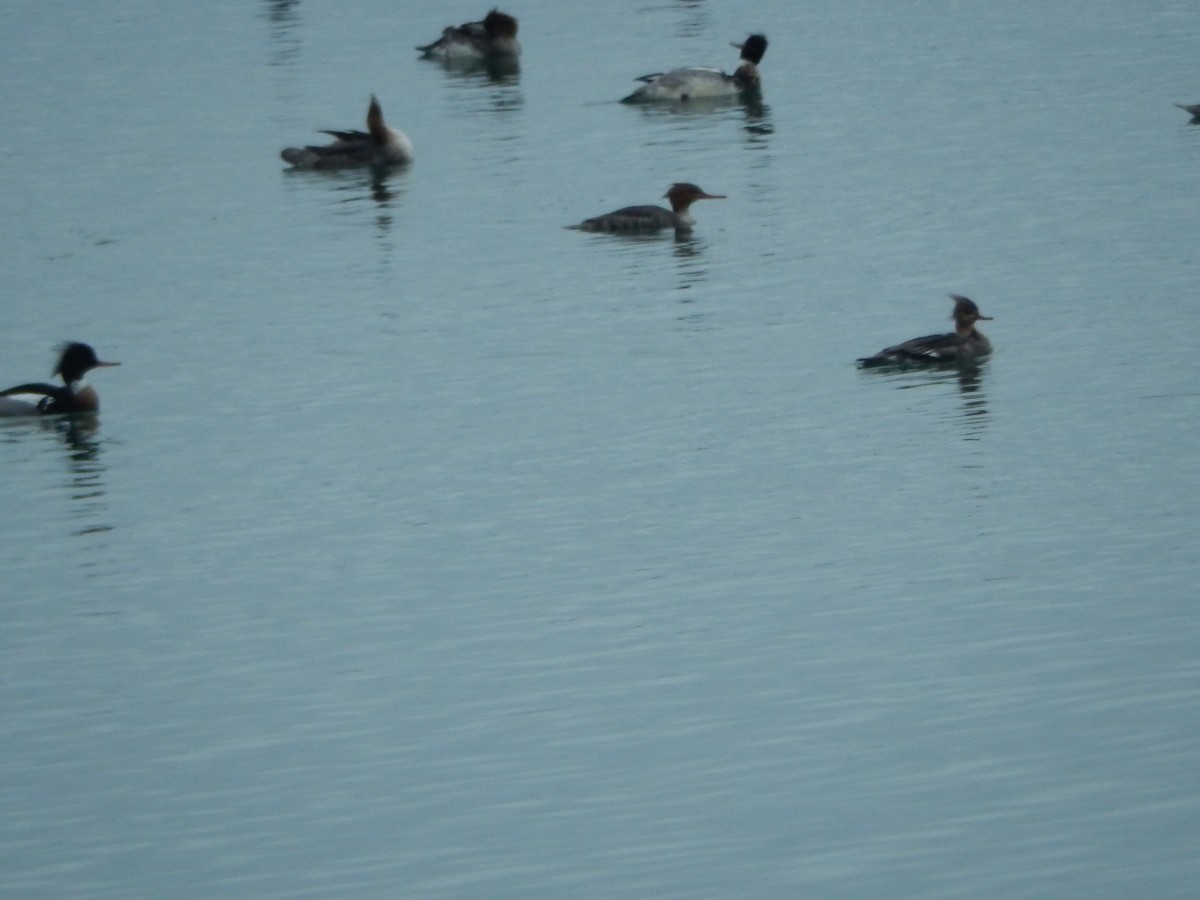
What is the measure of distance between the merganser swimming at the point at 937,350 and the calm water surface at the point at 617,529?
191mm

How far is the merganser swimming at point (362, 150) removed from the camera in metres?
31.6

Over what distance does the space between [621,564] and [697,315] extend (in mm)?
A: 7640

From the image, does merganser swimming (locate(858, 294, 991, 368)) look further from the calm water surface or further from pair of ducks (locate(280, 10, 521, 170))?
pair of ducks (locate(280, 10, 521, 170))

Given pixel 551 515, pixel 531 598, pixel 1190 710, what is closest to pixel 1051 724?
pixel 1190 710

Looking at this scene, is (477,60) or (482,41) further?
(477,60)

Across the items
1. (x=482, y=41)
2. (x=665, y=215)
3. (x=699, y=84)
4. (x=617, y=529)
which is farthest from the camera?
(x=482, y=41)

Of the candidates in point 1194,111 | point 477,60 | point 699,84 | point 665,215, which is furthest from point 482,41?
point 665,215

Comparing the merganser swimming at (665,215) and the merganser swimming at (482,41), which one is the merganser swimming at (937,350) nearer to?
the merganser swimming at (665,215)

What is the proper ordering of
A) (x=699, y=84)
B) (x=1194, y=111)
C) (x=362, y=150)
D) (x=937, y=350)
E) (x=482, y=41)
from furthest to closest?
(x=482, y=41)
(x=699, y=84)
(x=362, y=150)
(x=1194, y=111)
(x=937, y=350)

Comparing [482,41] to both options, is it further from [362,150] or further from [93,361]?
[93,361]

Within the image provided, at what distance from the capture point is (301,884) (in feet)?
32.2

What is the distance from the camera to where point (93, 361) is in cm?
1959

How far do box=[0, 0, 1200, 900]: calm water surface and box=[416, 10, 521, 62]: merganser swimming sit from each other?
1123cm

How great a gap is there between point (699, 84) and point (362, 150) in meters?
6.58
